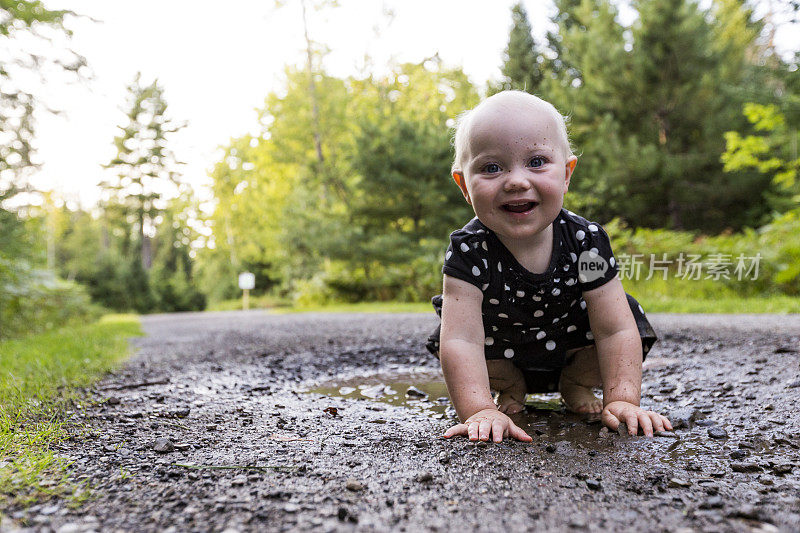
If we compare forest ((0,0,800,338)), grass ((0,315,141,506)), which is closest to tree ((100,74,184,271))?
forest ((0,0,800,338))

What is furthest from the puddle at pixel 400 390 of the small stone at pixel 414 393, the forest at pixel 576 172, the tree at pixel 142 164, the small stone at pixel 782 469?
the tree at pixel 142 164

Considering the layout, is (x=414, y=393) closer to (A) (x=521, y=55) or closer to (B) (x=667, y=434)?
(B) (x=667, y=434)

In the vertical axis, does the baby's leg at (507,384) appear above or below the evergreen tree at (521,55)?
below

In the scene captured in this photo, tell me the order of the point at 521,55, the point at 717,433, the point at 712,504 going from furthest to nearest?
the point at 521,55
the point at 717,433
the point at 712,504

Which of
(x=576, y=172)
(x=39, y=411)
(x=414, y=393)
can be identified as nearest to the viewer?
(x=39, y=411)

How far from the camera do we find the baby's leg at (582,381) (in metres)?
2.14

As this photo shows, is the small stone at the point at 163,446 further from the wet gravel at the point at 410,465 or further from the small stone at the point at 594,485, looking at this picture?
the small stone at the point at 594,485

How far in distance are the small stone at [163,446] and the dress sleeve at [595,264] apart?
148 cm

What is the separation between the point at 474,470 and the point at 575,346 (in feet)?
3.07

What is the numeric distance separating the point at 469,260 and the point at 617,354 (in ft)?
2.01

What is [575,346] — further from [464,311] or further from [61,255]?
[61,255]

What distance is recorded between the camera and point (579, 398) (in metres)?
2.18

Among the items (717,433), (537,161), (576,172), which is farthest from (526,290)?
(576,172)

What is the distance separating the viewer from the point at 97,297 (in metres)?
22.0
